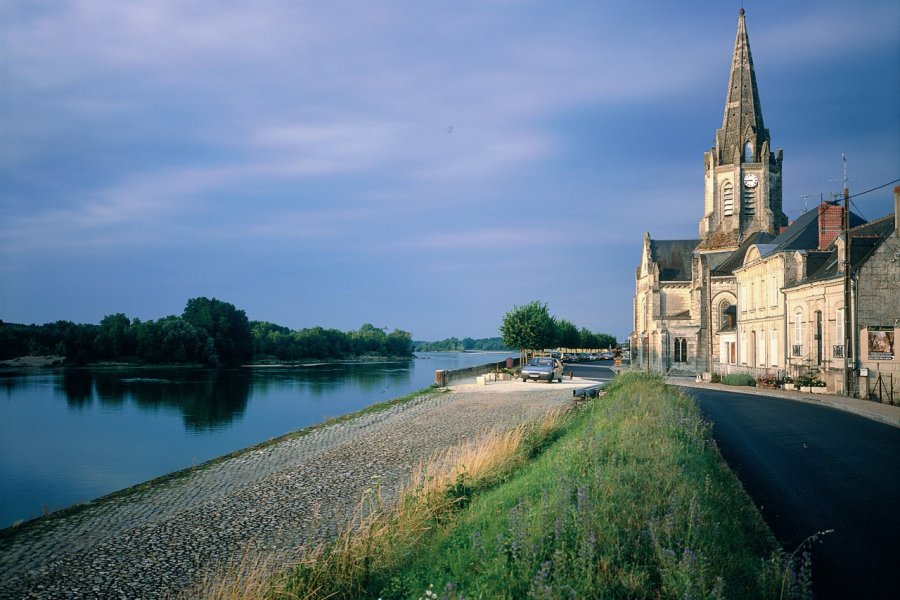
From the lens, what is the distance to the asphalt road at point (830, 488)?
5.79 metres

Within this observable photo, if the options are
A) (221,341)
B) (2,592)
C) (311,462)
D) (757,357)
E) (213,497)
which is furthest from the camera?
(221,341)

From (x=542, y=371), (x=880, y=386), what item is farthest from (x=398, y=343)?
(x=880, y=386)

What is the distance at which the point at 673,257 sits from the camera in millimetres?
62406

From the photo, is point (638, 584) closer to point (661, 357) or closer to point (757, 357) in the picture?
point (757, 357)

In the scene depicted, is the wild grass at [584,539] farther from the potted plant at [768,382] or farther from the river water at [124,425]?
the potted plant at [768,382]

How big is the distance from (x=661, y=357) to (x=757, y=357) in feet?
55.3

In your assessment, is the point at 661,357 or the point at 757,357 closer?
the point at 757,357

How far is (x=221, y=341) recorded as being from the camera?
318ft

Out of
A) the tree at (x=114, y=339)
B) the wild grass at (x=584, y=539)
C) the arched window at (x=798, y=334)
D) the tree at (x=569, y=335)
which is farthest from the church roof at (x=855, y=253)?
the tree at (x=114, y=339)

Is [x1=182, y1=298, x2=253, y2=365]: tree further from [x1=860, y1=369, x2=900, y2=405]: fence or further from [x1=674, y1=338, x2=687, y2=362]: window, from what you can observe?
[x1=860, y1=369, x2=900, y2=405]: fence

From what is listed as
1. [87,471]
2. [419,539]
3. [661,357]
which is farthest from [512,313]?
[419,539]

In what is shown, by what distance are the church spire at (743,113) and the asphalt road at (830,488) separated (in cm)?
4829

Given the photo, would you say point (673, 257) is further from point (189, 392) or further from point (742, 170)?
point (189, 392)

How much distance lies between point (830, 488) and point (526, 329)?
160 feet
